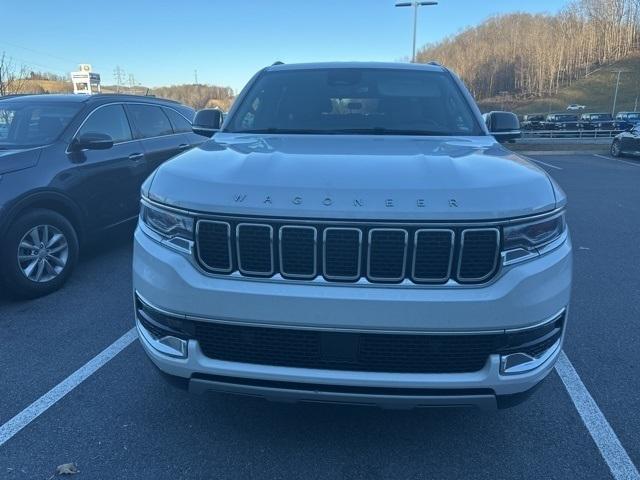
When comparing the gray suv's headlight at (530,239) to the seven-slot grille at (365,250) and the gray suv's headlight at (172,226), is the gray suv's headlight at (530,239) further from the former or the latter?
the gray suv's headlight at (172,226)

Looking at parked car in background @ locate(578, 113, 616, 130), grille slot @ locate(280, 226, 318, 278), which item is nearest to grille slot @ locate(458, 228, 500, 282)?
grille slot @ locate(280, 226, 318, 278)

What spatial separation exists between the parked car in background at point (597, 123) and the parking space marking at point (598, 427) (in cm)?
4419

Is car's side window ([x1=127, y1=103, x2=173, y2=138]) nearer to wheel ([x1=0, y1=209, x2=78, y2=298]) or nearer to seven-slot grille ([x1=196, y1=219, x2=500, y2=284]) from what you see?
wheel ([x1=0, y1=209, x2=78, y2=298])

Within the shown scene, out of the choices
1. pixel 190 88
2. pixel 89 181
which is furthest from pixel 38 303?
pixel 190 88

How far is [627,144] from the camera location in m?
18.3

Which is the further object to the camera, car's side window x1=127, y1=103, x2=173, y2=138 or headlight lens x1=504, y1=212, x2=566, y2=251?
car's side window x1=127, y1=103, x2=173, y2=138

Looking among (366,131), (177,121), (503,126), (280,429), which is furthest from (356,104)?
(177,121)

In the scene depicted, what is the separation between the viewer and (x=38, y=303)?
4496mm

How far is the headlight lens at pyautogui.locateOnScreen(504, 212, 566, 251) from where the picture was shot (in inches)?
83.7

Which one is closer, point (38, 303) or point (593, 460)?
point (593, 460)

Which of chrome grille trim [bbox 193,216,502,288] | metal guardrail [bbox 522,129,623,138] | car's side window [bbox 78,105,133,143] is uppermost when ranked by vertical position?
car's side window [bbox 78,105,133,143]

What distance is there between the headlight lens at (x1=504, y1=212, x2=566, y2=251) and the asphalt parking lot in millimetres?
1138

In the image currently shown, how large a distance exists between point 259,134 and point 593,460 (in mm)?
2684

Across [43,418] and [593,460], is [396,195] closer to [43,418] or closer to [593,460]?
[593,460]
